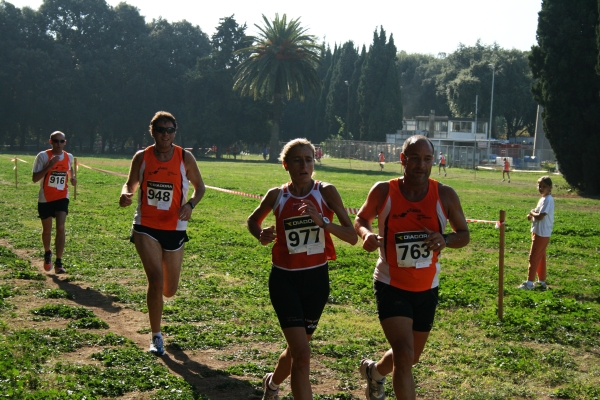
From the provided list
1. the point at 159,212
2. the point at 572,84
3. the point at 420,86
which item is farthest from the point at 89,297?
the point at 420,86

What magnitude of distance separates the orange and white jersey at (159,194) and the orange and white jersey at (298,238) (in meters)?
2.02

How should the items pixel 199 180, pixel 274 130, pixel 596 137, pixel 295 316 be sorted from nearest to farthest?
pixel 295 316, pixel 199 180, pixel 596 137, pixel 274 130

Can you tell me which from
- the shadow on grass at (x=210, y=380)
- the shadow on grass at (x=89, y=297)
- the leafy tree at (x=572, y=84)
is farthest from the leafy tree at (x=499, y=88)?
the shadow on grass at (x=210, y=380)

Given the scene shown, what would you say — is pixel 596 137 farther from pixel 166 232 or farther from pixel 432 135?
pixel 432 135

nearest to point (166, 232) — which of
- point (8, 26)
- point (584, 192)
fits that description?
point (584, 192)

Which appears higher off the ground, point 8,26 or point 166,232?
point 8,26

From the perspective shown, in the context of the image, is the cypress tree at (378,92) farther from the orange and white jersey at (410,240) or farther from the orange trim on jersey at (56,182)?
the orange and white jersey at (410,240)

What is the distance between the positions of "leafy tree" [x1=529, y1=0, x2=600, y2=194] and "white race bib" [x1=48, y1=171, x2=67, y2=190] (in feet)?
85.5

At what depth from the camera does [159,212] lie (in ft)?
23.2

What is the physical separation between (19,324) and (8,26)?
84.9 meters

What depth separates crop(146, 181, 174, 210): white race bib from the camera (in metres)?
7.06

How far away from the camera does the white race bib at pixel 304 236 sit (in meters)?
5.24

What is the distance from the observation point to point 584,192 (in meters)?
34.3

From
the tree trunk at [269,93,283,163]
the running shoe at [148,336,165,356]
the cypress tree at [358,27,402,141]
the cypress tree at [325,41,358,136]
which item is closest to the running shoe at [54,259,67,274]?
the running shoe at [148,336,165,356]
